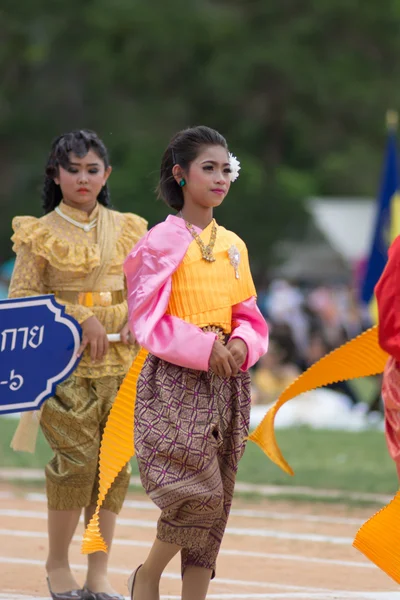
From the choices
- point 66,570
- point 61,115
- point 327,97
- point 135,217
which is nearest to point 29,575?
point 66,570

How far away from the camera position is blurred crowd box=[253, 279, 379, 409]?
16.6 meters

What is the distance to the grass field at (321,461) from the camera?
35.3ft

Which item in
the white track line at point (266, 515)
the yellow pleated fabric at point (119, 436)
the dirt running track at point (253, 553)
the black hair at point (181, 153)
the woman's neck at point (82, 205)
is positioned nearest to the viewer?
the black hair at point (181, 153)

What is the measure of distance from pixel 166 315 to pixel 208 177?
568mm

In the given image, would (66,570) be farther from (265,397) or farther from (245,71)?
(245,71)

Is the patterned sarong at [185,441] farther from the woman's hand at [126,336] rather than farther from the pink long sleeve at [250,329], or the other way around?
the woman's hand at [126,336]

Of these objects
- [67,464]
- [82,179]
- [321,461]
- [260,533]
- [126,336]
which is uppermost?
[82,179]

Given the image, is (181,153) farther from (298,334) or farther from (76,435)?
(298,334)

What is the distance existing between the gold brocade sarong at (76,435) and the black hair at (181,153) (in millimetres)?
1123

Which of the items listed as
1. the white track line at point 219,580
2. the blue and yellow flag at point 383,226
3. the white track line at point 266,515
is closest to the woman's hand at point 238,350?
the white track line at point 219,580

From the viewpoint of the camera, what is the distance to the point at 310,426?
1512cm

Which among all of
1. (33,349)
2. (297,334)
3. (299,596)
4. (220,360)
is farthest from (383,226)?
(220,360)

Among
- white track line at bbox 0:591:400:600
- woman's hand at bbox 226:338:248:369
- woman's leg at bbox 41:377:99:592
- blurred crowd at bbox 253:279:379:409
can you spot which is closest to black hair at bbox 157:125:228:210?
woman's hand at bbox 226:338:248:369

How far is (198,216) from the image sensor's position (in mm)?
5359
